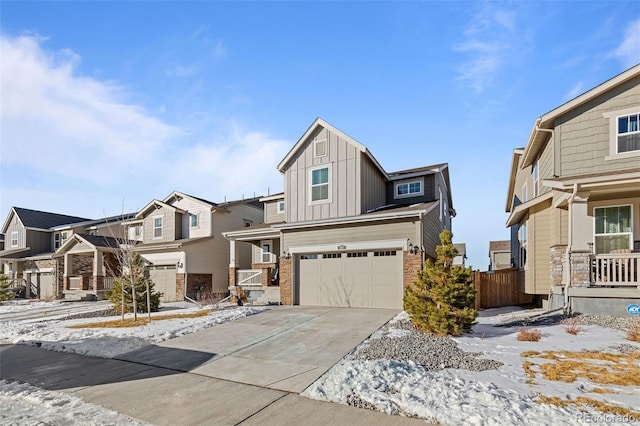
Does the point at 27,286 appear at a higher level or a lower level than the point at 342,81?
lower

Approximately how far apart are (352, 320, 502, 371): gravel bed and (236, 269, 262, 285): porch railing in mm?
10271

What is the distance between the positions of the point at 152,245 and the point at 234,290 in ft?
26.1

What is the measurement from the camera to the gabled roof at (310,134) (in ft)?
49.5

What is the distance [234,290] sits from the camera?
18.5 meters

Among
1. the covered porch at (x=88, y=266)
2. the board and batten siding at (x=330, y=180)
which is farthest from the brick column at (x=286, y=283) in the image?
the covered porch at (x=88, y=266)

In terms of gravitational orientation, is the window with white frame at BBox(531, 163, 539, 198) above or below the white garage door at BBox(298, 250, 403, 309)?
above

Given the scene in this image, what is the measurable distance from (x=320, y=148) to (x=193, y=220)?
1193 cm

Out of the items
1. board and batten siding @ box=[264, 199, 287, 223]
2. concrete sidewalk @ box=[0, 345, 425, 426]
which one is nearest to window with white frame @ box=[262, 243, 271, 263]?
board and batten siding @ box=[264, 199, 287, 223]

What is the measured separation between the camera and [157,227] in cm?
2456

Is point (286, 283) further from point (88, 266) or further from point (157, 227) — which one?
point (88, 266)

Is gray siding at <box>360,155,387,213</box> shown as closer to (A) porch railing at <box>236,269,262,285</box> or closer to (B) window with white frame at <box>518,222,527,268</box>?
(B) window with white frame at <box>518,222,527,268</box>

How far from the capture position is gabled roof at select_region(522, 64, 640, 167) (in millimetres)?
11516

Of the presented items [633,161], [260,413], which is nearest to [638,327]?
[633,161]

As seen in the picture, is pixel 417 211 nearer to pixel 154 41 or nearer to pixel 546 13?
pixel 546 13
